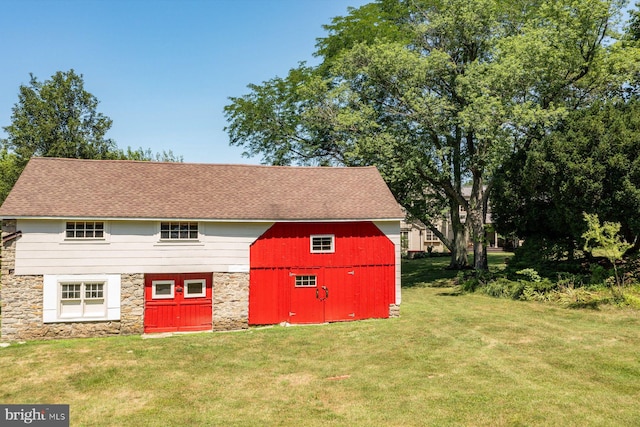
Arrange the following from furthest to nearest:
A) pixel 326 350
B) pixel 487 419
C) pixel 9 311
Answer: pixel 9 311 → pixel 326 350 → pixel 487 419

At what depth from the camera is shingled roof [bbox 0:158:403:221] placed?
57.3 ft

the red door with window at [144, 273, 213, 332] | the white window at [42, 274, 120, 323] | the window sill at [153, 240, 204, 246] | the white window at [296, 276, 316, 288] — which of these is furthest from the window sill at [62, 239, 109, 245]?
the white window at [296, 276, 316, 288]

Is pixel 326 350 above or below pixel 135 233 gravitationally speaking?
below

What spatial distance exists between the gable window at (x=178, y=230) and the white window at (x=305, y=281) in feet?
15.1

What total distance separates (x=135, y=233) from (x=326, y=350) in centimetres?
867

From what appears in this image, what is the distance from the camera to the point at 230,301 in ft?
60.4

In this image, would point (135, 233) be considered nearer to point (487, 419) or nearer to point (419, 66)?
point (487, 419)

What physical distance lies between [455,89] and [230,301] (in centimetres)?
1919

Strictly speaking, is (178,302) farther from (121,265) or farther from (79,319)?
(79,319)

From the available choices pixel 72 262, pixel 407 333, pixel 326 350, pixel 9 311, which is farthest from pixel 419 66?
pixel 9 311

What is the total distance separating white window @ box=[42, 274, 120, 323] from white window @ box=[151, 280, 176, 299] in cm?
130

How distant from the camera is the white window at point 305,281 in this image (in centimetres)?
1912

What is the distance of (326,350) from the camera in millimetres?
15492

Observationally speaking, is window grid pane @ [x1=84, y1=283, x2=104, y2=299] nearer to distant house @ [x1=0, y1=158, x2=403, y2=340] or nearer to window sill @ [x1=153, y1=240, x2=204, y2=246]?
distant house @ [x1=0, y1=158, x2=403, y2=340]
